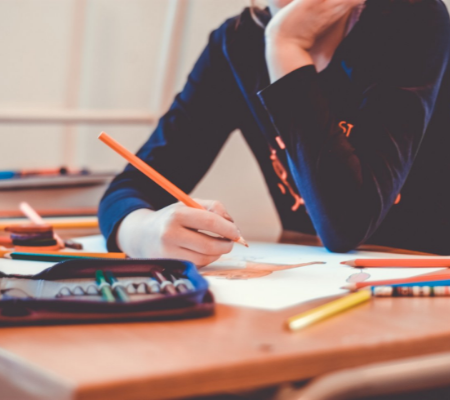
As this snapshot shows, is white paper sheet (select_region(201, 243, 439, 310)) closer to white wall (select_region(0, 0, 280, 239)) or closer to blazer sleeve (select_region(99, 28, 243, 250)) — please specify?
blazer sleeve (select_region(99, 28, 243, 250))

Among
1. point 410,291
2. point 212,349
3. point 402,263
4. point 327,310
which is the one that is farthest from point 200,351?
point 402,263

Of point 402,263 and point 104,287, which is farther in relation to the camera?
point 402,263

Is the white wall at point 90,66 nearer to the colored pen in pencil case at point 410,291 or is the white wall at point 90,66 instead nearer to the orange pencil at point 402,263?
the orange pencil at point 402,263

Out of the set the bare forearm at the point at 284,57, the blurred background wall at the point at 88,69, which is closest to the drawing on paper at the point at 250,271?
the bare forearm at the point at 284,57

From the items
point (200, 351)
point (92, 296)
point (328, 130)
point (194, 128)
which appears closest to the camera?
point (200, 351)

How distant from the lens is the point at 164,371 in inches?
11.5

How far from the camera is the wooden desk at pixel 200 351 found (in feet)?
0.94

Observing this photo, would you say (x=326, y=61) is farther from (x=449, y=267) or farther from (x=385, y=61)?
(x=449, y=267)

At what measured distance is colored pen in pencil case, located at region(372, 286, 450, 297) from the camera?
48 centimetres

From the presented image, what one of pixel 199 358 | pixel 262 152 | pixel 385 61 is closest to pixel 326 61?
pixel 385 61

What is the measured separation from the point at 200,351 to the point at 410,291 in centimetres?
22

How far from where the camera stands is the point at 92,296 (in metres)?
0.44

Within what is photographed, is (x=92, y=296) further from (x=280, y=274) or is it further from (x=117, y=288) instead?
(x=280, y=274)

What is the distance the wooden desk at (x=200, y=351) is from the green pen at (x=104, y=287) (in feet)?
0.11
